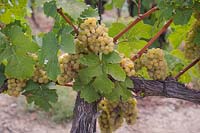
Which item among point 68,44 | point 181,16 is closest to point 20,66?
point 68,44

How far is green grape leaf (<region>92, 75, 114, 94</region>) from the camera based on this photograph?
1.28m

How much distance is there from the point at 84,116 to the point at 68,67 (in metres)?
0.26

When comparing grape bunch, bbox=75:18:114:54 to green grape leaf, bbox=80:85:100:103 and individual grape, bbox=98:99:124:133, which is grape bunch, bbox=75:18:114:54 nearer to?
green grape leaf, bbox=80:85:100:103

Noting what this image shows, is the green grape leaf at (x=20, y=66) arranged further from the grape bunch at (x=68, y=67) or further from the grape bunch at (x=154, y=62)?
the grape bunch at (x=154, y=62)

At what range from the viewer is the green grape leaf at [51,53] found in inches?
47.7

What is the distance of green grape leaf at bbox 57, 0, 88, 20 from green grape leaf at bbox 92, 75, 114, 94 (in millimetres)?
234

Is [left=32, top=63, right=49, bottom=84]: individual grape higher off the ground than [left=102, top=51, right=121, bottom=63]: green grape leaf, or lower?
lower

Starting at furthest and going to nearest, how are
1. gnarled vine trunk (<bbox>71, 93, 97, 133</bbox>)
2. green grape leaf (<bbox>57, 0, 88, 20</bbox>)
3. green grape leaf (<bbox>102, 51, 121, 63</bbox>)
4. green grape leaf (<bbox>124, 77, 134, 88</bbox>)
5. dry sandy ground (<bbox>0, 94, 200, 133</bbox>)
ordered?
1. dry sandy ground (<bbox>0, 94, 200, 133</bbox>)
2. gnarled vine trunk (<bbox>71, 93, 97, 133</bbox>)
3. green grape leaf (<bbox>124, 77, 134, 88</bbox>)
4. green grape leaf (<bbox>102, 51, 121, 63</bbox>)
5. green grape leaf (<bbox>57, 0, 88, 20</bbox>)

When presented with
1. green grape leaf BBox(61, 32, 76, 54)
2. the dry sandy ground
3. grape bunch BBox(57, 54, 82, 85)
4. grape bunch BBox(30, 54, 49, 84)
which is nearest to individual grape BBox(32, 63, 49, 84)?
grape bunch BBox(30, 54, 49, 84)

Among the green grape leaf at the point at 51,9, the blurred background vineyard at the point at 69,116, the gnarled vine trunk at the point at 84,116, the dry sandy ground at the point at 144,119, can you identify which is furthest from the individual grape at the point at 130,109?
the dry sandy ground at the point at 144,119

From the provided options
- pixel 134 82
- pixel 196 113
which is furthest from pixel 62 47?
pixel 196 113

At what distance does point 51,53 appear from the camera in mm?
1211

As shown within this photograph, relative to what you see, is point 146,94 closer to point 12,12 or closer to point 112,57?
point 112,57

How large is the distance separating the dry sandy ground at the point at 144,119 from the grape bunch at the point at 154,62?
2.84 meters
